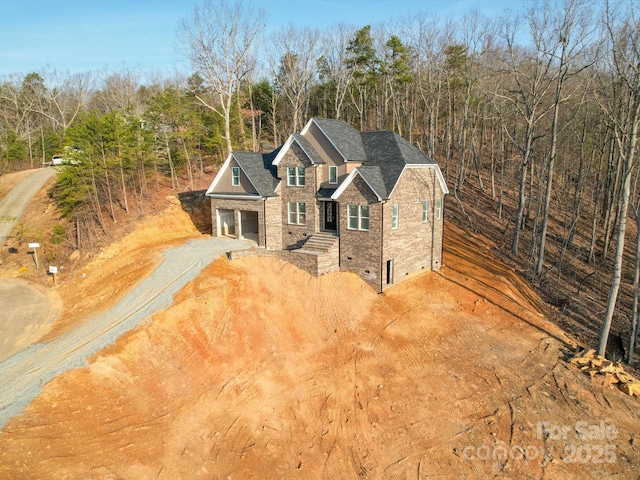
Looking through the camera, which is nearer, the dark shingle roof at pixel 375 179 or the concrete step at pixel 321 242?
the dark shingle roof at pixel 375 179

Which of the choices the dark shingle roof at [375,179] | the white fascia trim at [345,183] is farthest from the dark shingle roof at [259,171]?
the dark shingle roof at [375,179]

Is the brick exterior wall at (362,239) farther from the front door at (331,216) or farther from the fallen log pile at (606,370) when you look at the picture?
the fallen log pile at (606,370)

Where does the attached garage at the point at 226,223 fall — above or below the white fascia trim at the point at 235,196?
below

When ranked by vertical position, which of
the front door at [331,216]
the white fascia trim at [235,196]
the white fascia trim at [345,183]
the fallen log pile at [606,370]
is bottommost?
the fallen log pile at [606,370]

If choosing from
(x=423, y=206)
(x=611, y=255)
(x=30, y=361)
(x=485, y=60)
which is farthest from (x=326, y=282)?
(x=485, y=60)

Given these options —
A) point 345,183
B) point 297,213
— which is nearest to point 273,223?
point 297,213

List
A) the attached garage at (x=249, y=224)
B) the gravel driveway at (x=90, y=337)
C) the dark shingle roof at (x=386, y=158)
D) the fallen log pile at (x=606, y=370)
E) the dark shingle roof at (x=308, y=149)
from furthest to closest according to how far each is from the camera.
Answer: the attached garage at (x=249, y=224)
the dark shingle roof at (x=308, y=149)
the dark shingle roof at (x=386, y=158)
the fallen log pile at (x=606, y=370)
the gravel driveway at (x=90, y=337)

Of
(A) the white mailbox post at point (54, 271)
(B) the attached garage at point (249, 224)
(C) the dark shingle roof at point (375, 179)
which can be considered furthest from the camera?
(B) the attached garage at point (249, 224)
